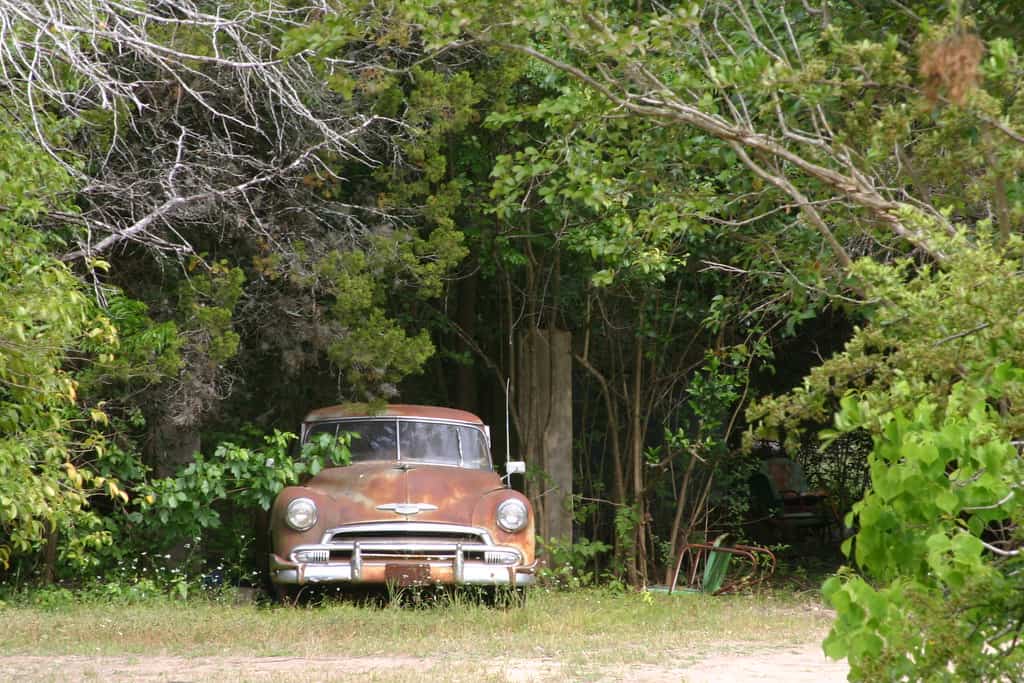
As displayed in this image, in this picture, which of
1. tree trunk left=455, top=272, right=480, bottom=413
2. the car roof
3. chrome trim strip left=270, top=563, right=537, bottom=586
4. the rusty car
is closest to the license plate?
the rusty car

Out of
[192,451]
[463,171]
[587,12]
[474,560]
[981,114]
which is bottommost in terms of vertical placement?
[474,560]

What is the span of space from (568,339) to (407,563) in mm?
4201

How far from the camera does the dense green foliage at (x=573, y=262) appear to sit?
346 cm

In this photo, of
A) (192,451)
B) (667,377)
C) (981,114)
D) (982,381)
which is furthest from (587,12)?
(667,377)

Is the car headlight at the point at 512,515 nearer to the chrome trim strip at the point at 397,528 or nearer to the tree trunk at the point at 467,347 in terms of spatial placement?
the chrome trim strip at the point at 397,528

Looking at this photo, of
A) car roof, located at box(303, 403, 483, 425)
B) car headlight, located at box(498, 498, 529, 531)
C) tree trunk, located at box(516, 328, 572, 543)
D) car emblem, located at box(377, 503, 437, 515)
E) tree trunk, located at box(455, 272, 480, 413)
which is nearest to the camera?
car emblem, located at box(377, 503, 437, 515)

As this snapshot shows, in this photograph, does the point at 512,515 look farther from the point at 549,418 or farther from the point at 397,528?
the point at 549,418

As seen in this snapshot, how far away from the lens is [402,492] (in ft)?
30.6

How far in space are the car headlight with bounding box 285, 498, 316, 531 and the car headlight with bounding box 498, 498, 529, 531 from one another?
1.41 meters

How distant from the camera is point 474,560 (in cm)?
923

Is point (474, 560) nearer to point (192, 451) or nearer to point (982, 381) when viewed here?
point (192, 451)

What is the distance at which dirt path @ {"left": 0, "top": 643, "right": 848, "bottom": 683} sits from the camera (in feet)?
21.4

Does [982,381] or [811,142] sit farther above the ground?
[811,142]

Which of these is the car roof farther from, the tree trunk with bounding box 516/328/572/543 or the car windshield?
the tree trunk with bounding box 516/328/572/543
